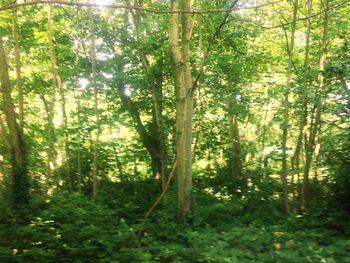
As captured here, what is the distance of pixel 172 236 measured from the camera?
726 cm

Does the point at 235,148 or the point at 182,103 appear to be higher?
the point at 182,103

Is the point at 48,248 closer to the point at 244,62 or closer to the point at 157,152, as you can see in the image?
the point at 157,152

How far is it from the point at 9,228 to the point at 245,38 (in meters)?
8.11

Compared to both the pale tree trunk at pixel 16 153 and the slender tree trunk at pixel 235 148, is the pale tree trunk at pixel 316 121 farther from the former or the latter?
the pale tree trunk at pixel 16 153

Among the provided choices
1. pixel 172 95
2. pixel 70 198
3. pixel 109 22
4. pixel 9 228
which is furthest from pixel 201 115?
pixel 9 228

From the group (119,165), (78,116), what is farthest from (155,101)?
(119,165)

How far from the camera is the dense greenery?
643 cm

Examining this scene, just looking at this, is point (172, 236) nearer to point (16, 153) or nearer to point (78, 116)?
point (16, 153)

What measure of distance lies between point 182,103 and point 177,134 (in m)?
0.71

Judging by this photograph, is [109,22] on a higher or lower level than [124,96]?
higher

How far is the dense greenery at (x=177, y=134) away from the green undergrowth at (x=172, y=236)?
0.10ft

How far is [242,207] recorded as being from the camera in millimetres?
9234

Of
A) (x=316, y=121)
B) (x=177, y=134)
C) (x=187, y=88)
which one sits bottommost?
(x=177, y=134)

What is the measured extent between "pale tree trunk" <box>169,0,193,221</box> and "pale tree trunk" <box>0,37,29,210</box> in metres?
3.76
